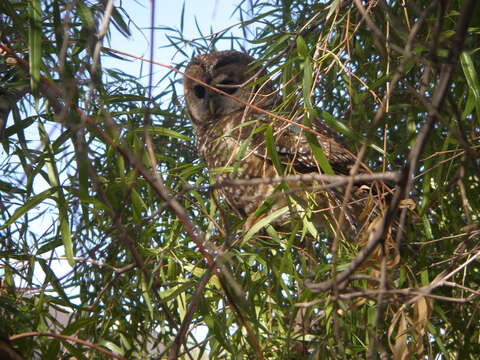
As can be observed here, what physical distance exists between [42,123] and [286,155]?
1090mm

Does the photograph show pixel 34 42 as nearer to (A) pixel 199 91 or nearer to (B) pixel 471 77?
(B) pixel 471 77

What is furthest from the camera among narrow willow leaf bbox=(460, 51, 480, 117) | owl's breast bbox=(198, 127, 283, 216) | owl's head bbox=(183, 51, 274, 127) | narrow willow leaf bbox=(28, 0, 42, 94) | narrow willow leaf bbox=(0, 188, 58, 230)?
owl's head bbox=(183, 51, 274, 127)

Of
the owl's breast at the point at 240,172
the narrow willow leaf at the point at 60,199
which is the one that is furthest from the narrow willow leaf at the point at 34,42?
the owl's breast at the point at 240,172

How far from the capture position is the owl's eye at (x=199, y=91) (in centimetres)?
330

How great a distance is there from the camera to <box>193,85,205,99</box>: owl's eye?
330cm

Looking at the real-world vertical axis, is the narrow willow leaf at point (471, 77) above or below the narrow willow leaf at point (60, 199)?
below

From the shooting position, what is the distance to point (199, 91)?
333 centimetres

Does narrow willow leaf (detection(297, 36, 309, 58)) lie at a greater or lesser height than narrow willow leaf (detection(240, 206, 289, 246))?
greater

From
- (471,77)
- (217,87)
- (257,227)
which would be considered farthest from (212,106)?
(471,77)

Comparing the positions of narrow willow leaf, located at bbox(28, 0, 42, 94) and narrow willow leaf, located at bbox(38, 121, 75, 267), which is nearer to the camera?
narrow willow leaf, located at bbox(28, 0, 42, 94)

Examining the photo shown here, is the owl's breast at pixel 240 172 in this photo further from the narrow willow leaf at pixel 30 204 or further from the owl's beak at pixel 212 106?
the narrow willow leaf at pixel 30 204

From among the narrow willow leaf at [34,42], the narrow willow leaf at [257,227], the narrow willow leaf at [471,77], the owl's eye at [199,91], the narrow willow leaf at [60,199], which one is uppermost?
the owl's eye at [199,91]

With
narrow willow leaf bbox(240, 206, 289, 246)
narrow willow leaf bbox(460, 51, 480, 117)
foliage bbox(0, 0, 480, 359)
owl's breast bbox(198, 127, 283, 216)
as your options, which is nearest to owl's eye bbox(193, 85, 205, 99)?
owl's breast bbox(198, 127, 283, 216)

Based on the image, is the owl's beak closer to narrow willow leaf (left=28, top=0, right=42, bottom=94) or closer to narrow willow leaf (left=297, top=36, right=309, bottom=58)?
narrow willow leaf (left=297, top=36, right=309, bottom=58)
